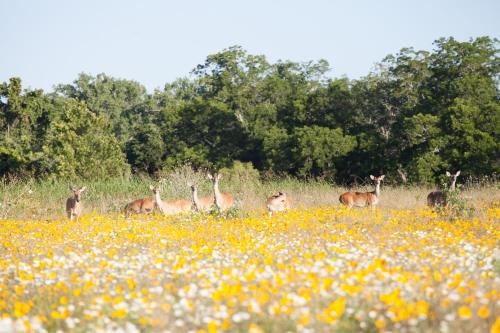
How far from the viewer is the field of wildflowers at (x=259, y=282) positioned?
14.4 ft

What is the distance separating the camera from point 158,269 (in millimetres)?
6262

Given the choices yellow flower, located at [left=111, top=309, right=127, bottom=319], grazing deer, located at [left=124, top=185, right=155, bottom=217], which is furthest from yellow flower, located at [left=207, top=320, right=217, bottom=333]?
grazing deer, located at [left=124, top=185, right=155, bottom=217]

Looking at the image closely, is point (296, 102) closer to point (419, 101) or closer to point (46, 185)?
point (419, 101)

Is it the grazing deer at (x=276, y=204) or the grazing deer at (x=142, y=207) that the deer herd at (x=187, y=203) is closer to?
the grazing deer at (x=142, y=207)

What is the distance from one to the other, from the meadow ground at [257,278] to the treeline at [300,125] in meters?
20.0

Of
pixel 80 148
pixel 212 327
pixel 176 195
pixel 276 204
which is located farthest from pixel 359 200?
pixel 80 148

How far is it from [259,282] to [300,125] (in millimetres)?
32188

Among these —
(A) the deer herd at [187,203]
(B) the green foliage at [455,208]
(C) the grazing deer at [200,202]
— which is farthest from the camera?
(C) the grazing deer at [200,202]

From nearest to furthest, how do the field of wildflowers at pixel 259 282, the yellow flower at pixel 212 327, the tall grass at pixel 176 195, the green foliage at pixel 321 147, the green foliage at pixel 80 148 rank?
1. the yellow flower at pixel 212 327
2. the field of wildflowers at pixel 259 282
3. the tall grass at pixel 176 195
4. the green foliage at pixel 321 147
5. the green foliage at pixel 80 148

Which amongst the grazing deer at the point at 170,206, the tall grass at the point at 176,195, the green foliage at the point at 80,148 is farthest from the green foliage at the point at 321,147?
the grazing deer at the point at 170,206

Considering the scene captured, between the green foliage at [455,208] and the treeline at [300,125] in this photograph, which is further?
the treeline at [300,125]

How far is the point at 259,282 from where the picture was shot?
532 centimetres

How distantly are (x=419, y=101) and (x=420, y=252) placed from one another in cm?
2662

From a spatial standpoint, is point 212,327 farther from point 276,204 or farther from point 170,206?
point 170,206
